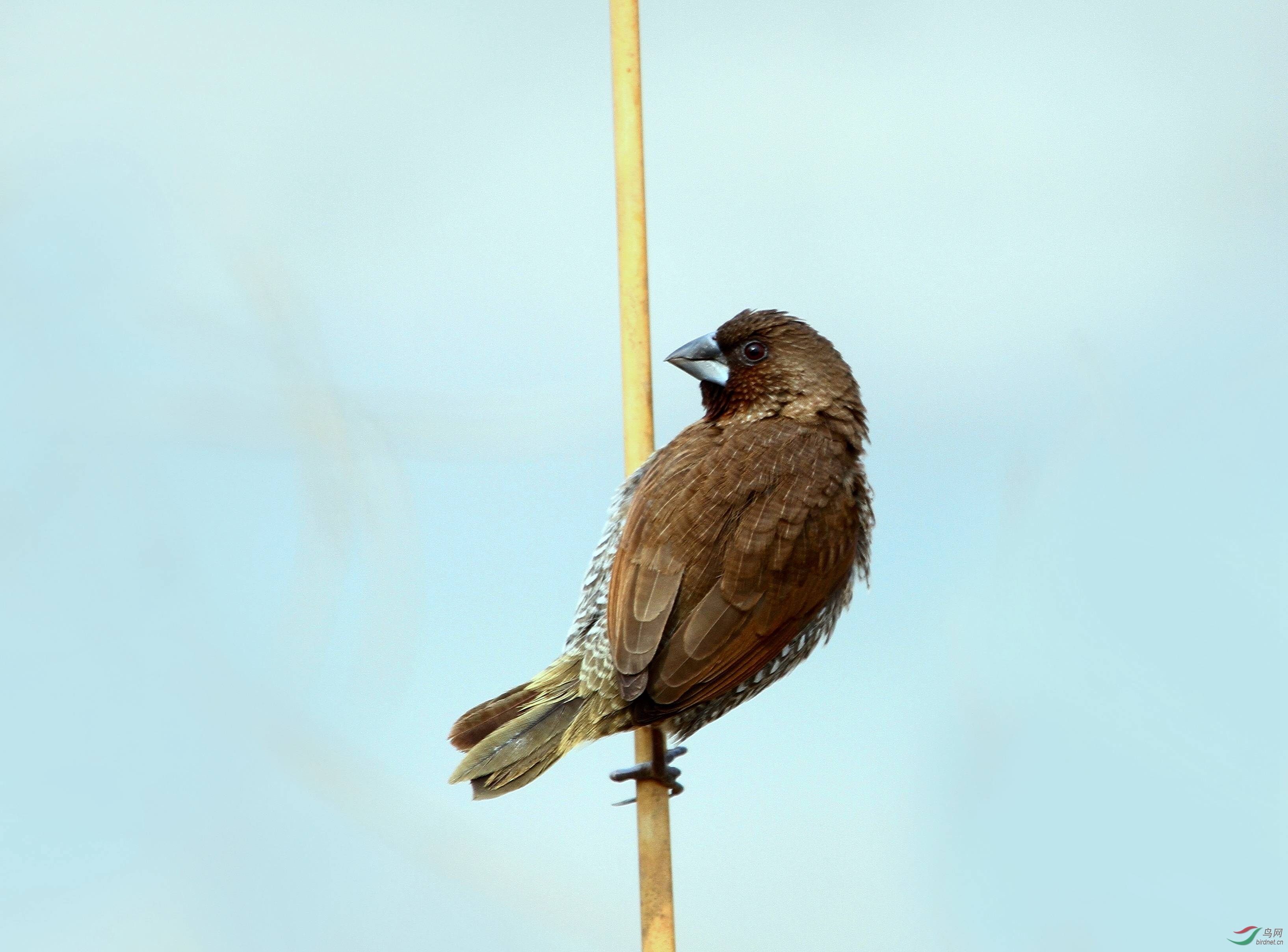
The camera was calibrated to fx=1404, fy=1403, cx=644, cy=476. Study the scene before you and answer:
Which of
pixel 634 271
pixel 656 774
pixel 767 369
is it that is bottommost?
pixel 656 774

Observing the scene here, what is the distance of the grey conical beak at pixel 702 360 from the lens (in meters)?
4.67

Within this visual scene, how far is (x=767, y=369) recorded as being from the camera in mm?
4676

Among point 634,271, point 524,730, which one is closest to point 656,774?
point 524,730

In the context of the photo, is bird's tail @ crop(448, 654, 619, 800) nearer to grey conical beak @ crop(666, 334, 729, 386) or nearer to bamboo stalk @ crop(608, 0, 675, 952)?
bamboo stalk @ crop(608, 0, 675, 952)

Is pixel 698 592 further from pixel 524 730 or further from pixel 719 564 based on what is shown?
pixel 524 730

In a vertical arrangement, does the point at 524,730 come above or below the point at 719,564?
below

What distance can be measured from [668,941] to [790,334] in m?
2.11

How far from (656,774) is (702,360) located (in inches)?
60.2

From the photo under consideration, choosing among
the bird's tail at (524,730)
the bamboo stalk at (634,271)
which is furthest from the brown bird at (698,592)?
the bamboo stalk at (634,271)

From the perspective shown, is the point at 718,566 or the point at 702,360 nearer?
the point at 718,566

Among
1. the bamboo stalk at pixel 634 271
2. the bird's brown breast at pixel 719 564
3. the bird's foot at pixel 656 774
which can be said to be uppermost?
the bamboo stalk at pixel 634 271

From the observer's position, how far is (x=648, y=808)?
A: 360 centimetres

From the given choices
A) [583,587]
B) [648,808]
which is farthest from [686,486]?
[648,808]

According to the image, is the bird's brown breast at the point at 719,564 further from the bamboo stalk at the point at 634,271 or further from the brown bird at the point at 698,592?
the bamboo stalk at the point at 634,271
